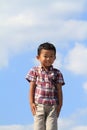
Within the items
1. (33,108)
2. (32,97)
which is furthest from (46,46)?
(33,108)

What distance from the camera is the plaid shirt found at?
8938 millimetres

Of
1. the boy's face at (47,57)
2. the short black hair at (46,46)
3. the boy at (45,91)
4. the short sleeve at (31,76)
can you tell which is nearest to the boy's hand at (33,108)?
the boy at (45,91)

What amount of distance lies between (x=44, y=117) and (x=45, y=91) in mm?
550

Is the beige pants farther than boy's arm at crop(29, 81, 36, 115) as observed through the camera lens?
No

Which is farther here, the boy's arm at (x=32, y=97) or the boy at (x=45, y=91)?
the boy's arm at (x=32, y=97)

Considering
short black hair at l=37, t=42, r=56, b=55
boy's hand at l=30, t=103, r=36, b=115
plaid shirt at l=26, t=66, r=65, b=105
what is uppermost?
short black hair at l=37, t=42, r=56, b=55

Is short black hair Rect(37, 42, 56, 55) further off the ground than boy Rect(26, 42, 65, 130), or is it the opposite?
short black hair Rect(37, 42, 56, 55)

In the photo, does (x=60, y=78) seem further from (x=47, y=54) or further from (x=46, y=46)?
(x=46, y=46)

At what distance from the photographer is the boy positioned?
8.92 metres

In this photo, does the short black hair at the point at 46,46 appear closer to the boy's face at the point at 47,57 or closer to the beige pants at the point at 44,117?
the boy's face at the point at 47,57

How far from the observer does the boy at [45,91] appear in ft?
29.3

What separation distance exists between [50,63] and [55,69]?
0.26m

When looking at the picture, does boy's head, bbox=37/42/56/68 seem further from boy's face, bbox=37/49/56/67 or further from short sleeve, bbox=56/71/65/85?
short sleeve, bbox=56/71/65/85

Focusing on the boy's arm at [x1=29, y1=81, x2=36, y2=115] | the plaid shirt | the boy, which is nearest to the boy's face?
the boy
